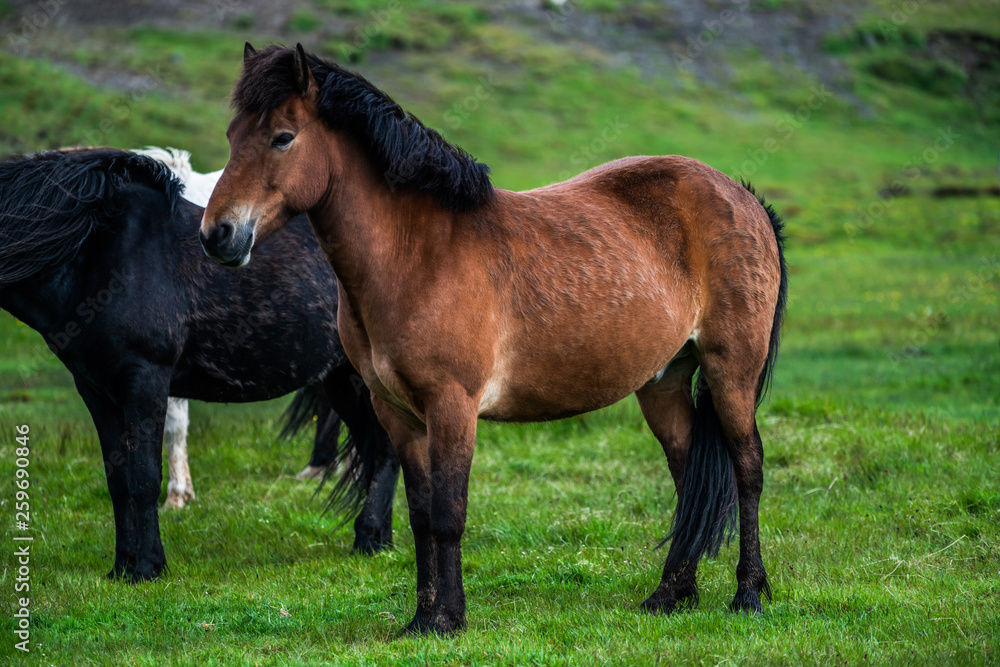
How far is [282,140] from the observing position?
4105mm

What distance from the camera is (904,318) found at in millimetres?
17203

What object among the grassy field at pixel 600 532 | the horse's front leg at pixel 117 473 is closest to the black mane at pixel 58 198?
the horse's front leg at pixel 117 473

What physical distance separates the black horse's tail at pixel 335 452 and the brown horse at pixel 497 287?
2.09 meters

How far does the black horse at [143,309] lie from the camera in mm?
5648

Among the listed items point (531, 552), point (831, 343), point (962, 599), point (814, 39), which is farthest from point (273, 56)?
point (814, 39)

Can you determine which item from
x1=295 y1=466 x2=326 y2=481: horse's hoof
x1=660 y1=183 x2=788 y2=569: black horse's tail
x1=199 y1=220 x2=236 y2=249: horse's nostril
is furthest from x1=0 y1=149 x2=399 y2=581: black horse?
x1=660 y1=183 x2=788 y2=569: black horse's tail

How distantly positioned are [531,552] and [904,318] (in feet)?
44.9

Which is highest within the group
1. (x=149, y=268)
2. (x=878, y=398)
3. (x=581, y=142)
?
(x=149, y=268)

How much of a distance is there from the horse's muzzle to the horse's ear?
27.8 inches

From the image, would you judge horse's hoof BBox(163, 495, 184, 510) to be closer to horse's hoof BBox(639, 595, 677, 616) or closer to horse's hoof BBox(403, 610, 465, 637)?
horse's hoof BBox(403, 610, 465, 637)

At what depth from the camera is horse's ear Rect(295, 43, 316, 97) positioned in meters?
4.05

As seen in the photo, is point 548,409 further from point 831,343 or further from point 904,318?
point 904,318

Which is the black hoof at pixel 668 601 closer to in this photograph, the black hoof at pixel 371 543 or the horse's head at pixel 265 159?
the black hoof at pixel 371 543

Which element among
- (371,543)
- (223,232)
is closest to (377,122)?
(223,232)
